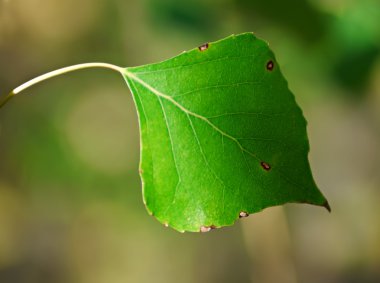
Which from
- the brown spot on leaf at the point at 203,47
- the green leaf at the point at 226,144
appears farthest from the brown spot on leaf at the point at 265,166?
the brown spot on leaf at the point at 203,47

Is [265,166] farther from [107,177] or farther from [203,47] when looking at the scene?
[107,177]

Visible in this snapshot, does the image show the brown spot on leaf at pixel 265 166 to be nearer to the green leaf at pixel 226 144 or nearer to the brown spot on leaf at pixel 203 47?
the green leaf at pixel 226 144

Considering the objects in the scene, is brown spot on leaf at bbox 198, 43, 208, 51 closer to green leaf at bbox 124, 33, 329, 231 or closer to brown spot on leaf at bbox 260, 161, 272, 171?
green leaf at bbox 124, 33, 329, 231

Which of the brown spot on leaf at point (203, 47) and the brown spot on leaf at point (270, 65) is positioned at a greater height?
the brown spot on leaf at point (203, 47)

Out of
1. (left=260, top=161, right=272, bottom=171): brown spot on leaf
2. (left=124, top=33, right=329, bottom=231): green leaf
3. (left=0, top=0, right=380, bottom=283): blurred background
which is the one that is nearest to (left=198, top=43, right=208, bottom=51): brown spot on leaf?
(left=124, top=33, right=329, bottom=231): green leaf

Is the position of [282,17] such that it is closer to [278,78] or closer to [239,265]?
[278,78]

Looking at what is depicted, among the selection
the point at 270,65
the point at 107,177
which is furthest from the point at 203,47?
the point at 107,177

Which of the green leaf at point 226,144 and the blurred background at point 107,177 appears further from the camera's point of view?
the blurred background at point 107,177
